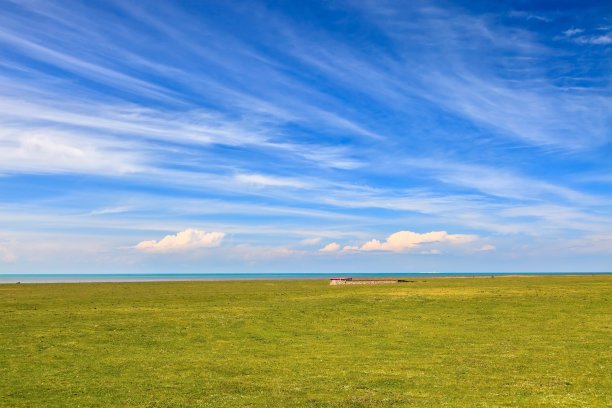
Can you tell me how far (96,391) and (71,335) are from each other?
1321 cm

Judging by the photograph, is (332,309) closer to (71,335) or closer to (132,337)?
(132,337)

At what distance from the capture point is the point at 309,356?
79.7 ft

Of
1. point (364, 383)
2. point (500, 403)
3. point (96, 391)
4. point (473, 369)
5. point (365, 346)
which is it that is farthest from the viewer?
point (365, 346)

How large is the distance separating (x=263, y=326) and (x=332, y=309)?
37.2 ft

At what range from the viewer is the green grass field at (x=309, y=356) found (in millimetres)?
17141

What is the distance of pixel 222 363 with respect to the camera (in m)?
22.8

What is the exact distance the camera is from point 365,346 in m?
27.1

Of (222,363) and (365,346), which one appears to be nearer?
(222,363)

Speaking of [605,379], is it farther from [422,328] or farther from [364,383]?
[422,328]

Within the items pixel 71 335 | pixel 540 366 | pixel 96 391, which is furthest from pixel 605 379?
pixel 71 335

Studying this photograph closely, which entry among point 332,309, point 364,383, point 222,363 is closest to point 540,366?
point 364,383

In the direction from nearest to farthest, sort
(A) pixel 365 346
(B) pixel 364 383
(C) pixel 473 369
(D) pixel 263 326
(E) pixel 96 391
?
(E) pixel 96 391 → (B) pixel 364 383 → (C) pixel 473 369 → (A) pixel 365 346 → (D) pixel 263 326

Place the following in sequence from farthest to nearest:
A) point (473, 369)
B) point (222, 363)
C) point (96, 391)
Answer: point (222, 363) → point (473, 369) → point (96, 391)

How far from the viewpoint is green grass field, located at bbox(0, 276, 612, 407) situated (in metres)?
17.1
